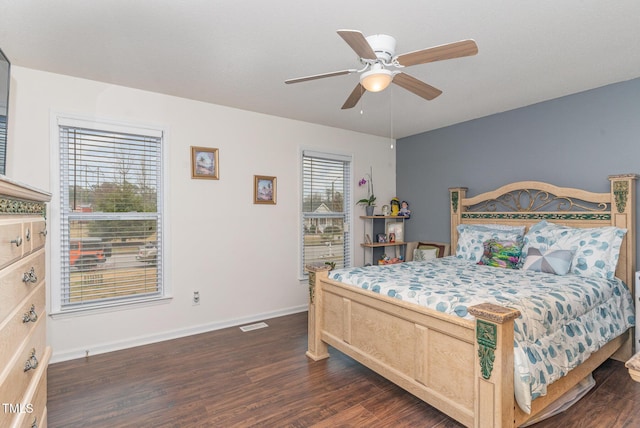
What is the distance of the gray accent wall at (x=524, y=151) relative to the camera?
10.2 feet

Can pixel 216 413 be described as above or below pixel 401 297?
below

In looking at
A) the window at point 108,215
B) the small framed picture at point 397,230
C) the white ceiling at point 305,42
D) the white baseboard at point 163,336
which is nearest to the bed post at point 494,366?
the white ceiling at point 305,42

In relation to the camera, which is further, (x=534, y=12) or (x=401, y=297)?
Answer: (x=401, y=297)

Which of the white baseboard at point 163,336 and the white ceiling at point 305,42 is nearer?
the white ceiling at point 305,42

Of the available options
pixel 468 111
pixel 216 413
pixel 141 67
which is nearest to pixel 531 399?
pixel 216 413

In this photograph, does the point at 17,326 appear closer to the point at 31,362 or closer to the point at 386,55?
the point at 31,362

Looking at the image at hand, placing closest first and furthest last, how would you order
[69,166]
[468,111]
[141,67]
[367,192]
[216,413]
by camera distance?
[216,413] < [141,67] < [69,166] < [468,111] < [367,192]

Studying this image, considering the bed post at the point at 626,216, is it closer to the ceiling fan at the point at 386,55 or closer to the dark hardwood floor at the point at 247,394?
the dark hardwood floor at the point at 247,394

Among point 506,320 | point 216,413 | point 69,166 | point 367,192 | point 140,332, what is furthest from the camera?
point 367,192

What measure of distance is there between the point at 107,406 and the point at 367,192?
3.84 m

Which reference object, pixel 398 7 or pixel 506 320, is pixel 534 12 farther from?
pixel 506 320

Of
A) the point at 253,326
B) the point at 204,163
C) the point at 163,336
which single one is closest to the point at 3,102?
the point at 204,163

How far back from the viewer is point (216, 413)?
2.17 meters

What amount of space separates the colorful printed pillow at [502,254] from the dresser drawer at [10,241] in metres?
3.53
